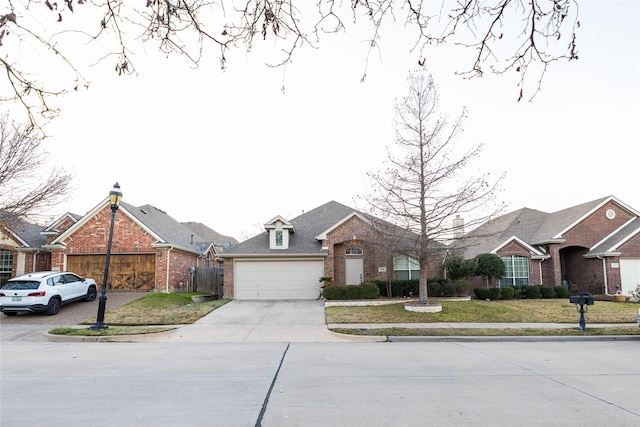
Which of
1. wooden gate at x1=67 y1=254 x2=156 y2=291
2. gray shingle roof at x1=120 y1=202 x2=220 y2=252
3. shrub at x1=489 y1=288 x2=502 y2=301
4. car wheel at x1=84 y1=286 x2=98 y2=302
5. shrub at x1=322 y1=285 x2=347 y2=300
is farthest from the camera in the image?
gray shingle roof at x1=120 y1=202 x2=220 y2=252

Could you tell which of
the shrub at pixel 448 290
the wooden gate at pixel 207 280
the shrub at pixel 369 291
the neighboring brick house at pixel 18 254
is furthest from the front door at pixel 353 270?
the neighboring brick house at pixel 18 254

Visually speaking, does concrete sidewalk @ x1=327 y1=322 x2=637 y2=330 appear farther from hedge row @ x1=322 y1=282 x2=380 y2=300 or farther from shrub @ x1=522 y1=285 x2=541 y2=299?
shrub @ x1=522 y1=285 x2=541 y2=299

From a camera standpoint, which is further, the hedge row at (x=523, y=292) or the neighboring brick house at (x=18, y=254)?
the neighboring brick house at (x=18, y=254)

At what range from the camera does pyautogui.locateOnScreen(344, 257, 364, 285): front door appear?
974 inches

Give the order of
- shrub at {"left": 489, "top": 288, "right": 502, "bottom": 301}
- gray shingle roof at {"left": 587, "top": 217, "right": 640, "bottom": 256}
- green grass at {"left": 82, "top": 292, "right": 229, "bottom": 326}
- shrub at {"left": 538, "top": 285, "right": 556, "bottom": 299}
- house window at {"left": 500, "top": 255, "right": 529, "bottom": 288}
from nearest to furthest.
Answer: green grass at {"left": 82, "top": 292, "right": 229, "bottom": 326}
shrub at {"left": 489, "top": 288, "right": 502, "bottom": 301}
shrub at {"left": 538, "top": 285, "right": 556, "bottom": 299}
gray shingle roof at {"left": 587, "top": 217, "right": 640, "bottom": 256}
house window at {"left": 500, "top": 255, "right": 529, "bottom": 288}

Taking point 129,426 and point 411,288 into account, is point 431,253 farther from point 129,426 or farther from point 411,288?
point 129,426

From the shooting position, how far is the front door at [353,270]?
24.8m

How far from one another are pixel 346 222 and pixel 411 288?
16.2 feet

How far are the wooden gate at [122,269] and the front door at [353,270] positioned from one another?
33.6ft

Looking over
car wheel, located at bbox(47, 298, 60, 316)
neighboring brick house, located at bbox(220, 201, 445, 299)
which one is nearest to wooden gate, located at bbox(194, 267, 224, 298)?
neighboring brick house, located at bbox(220, 201, 445, 299)

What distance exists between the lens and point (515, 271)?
2614 cm

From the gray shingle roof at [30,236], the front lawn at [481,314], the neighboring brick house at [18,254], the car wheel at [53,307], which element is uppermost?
the gray shingle roof at [30,236]

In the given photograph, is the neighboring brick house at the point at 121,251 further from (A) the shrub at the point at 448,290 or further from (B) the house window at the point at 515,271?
(B) the house window at the point at 515,271

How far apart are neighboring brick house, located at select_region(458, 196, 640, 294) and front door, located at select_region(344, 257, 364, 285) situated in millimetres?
6799
